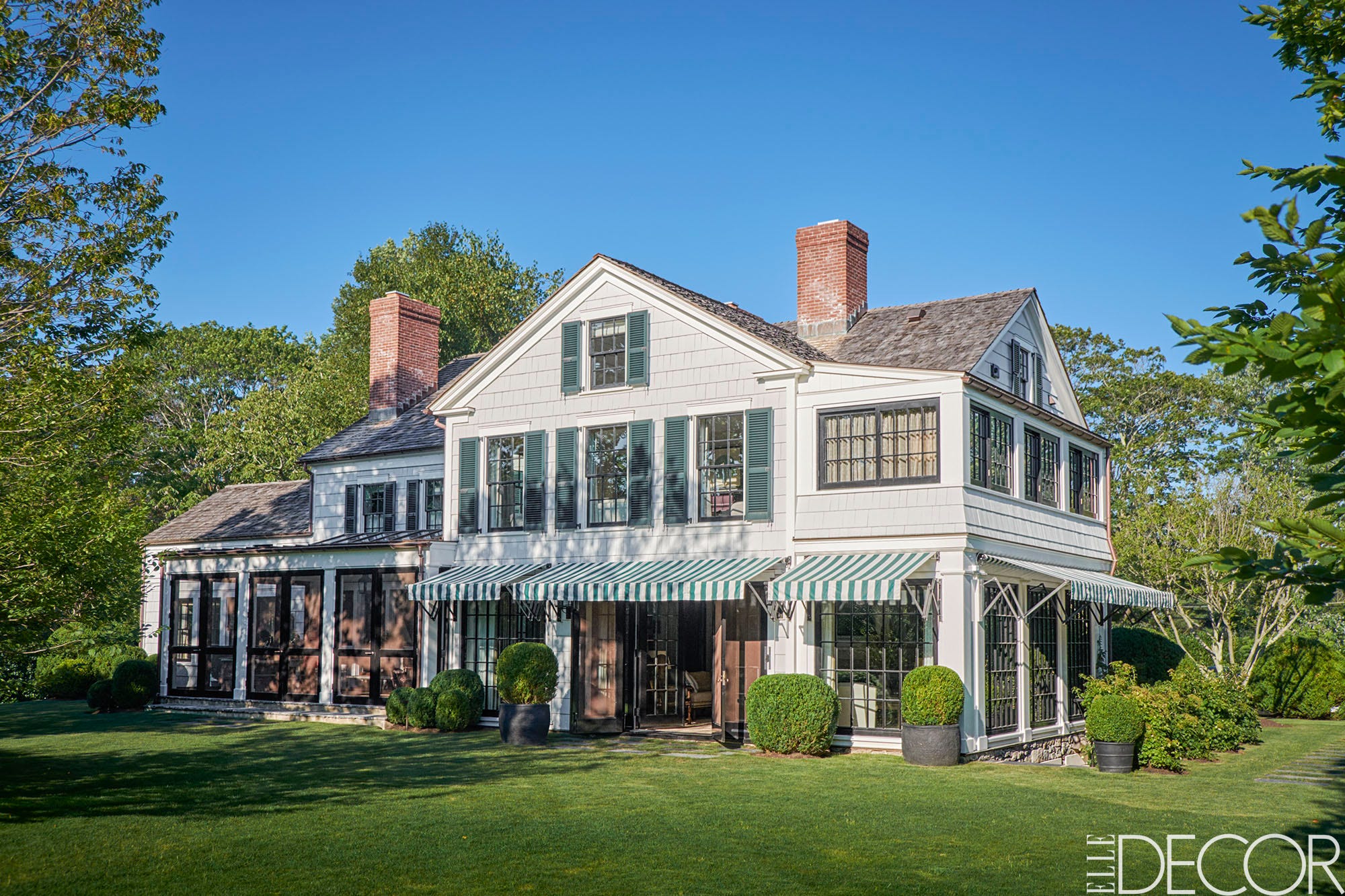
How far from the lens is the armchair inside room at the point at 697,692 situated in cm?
2322

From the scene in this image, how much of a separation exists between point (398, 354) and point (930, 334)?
13812mm

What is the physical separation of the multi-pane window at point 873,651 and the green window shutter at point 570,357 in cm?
687

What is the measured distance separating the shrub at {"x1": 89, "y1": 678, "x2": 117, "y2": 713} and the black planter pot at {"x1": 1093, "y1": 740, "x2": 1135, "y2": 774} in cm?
2187

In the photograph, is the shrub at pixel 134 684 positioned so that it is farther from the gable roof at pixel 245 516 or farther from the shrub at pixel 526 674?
the shrub at pixel 526 674

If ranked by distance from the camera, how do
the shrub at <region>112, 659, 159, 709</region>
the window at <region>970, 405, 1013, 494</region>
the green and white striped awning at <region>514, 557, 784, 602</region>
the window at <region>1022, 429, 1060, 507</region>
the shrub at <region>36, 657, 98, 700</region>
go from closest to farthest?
the green and white striped awning at <region>514, 557, 784, 602</region>, the window at <region>970, 405, 1013, 494</region>, the window at <region>1022, 429, 1060, 507</region>, the shrub at <region>112, 659, 159, 709</region>, the shrub at <region>36, 657, 98, 700</region>

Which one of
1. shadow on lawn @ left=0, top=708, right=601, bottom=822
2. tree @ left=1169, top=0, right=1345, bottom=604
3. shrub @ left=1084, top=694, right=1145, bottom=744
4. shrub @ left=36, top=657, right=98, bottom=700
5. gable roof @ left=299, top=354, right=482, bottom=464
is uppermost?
gable roof @ left=299, top=354, right=482, bottom=464

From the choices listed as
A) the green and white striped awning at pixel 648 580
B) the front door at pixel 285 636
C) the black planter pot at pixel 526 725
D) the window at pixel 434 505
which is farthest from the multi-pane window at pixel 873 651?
the front door at pixel 285 636

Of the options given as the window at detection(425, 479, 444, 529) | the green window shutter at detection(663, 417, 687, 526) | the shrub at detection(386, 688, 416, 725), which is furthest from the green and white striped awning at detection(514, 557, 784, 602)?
the window at detection(425, 479, 444, 529)

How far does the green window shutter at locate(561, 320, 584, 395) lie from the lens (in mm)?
23422

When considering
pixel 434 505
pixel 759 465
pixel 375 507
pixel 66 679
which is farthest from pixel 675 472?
pixel 66 679

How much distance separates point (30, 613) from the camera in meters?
14.7

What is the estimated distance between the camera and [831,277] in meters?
24.2

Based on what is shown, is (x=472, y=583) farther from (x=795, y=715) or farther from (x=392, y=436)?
(x=795, y=715)

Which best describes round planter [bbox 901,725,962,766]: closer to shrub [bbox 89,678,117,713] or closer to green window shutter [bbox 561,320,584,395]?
green window shutter [bbox 561,320,584,395]
